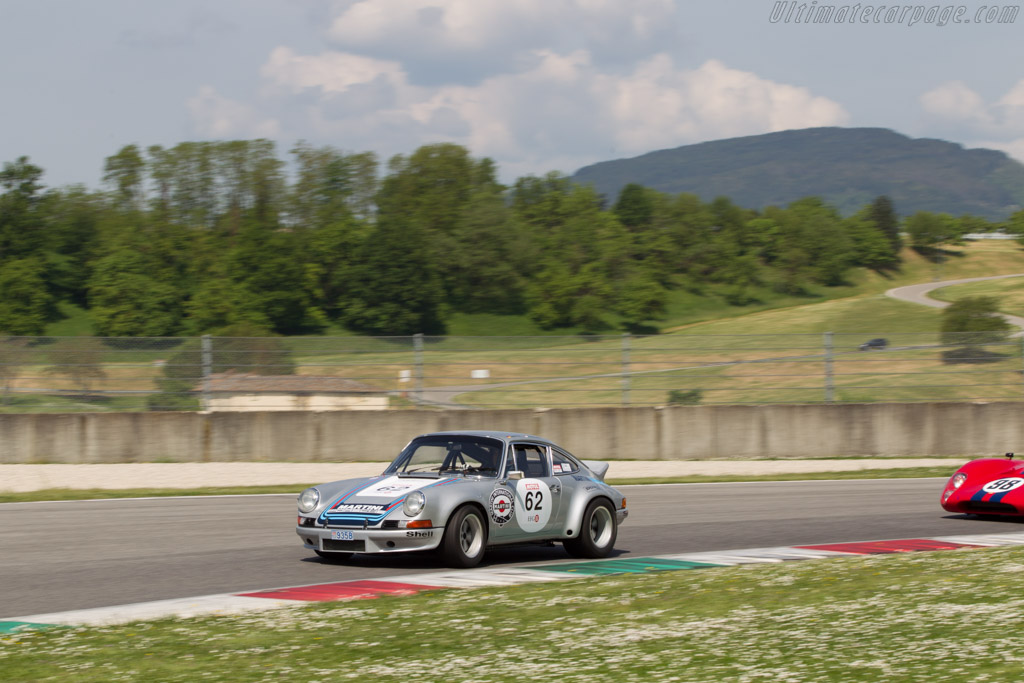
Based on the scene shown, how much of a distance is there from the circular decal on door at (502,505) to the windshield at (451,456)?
0.22m

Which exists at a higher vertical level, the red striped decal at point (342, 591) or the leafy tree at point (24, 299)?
the leafy tree at point (24, 299)

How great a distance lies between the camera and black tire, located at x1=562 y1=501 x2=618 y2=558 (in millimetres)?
9461

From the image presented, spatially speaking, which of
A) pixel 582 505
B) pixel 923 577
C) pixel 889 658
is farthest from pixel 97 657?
pixel 923 577

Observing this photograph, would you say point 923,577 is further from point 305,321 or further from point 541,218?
point 541,218

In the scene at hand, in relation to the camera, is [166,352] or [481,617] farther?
[166,352]

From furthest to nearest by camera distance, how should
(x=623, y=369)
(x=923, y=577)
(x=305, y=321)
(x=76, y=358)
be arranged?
(x=305, y=321)
(x=623, y=369)
(x=76, y=358)
(x=923, y=577)

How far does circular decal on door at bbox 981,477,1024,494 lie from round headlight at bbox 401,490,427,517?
263 inches

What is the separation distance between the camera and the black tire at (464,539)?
27.8ft

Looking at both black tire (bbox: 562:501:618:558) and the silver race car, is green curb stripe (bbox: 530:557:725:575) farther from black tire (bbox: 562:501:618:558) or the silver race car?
the silver race car

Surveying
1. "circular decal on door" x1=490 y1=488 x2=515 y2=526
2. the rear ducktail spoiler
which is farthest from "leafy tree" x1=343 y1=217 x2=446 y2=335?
"circular decal on door" x1=490 y1=488 x2=515 y2=526

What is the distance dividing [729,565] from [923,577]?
1558 mm

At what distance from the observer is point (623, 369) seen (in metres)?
20.9

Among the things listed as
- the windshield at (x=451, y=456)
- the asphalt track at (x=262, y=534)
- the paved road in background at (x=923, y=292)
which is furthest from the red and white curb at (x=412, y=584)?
the paved road in background at (x=923, y=292)

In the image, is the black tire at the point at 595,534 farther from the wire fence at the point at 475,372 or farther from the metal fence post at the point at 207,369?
the metal fence post at the point at 207,369
